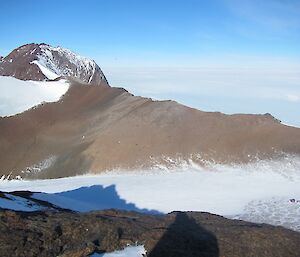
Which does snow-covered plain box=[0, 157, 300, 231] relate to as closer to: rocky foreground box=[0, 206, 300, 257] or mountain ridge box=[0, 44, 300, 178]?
mountain ridge box=[0, 44, 300, 178]

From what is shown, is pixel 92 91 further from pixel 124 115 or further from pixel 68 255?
pixel 68 255

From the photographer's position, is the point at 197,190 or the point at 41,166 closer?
the point at 197,190

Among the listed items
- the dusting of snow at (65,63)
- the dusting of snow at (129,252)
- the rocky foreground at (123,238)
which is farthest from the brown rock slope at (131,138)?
the dusting of snow at (65,63)

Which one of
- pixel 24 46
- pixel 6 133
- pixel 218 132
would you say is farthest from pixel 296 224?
pixel 24 46

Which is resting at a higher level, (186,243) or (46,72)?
(46,72)

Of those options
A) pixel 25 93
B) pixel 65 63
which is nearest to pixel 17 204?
pixel 25 93

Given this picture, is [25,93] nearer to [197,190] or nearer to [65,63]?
[197,190]

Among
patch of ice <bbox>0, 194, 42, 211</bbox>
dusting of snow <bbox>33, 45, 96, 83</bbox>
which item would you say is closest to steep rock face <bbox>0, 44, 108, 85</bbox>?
dusting of snow <bbox>33, 45, 96, 83</bbox>
